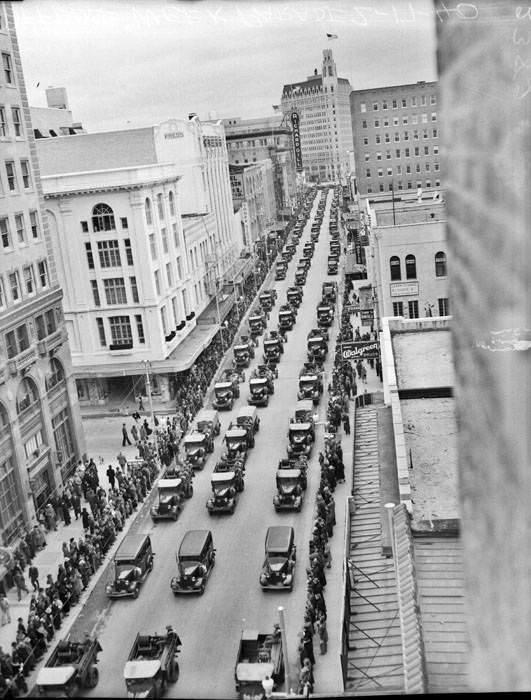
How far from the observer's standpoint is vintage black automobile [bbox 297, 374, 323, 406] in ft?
131

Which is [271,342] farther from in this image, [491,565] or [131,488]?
[491,565]

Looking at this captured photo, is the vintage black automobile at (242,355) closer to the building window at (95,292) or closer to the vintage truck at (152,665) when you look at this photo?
the building window at (95,292)

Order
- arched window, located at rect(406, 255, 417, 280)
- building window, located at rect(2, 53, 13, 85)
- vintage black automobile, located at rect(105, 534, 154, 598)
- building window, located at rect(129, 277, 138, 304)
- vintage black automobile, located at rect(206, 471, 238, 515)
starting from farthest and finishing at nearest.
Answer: building window, located at rect(129, 277, 138, 304), arched window, located at rect(406, 255, 417, 280), building window, located at rect(2, 53, 13, 85), vintage black automobile, located at rect(206, 471, 238, 515), vintage black automobile, located at rect(105, 534, 154, 598)

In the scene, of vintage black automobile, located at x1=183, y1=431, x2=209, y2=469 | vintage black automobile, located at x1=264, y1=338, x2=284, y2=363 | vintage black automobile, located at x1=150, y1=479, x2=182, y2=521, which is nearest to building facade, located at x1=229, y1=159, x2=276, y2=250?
vintage black automobile, located at x1=264, y1=338, x2=284, y2=363

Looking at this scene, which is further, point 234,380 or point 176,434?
point 234,380

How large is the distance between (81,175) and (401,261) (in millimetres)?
17131

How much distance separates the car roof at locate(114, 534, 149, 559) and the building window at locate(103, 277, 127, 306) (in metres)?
21.3

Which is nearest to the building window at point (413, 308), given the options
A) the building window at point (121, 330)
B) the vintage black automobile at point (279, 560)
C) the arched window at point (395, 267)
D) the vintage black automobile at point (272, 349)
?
the arched window at point (395, 267)

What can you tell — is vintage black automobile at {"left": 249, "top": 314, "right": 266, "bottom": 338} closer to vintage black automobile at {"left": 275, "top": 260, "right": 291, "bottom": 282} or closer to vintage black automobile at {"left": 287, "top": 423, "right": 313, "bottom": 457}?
vintage black automobile at {"left": 275, "top": 260, "right": 291, "bottom": 282}

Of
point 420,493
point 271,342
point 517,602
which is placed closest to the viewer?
point 517,602

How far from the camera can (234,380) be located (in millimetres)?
44188

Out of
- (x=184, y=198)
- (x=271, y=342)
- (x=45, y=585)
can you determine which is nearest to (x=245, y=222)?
(x=184, y=198)

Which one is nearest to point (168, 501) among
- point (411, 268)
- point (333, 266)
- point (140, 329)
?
point (140, 329)

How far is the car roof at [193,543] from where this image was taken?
23.5 metres
